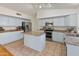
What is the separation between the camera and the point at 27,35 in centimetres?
457

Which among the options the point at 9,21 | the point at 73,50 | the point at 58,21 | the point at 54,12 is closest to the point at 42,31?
the point at 58,21

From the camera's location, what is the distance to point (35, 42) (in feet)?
13.3

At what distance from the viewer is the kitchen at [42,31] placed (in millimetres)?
3992

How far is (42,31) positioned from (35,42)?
247cm

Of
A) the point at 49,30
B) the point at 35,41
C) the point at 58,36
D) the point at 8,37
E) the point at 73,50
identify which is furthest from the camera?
the point at 49,30

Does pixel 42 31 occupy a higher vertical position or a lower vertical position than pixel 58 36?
higher

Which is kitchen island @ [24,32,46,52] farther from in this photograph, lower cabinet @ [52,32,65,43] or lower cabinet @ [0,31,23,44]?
lower cabinet @ [52,32,65,43]

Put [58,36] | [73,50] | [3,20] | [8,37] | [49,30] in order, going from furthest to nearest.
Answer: [49,30], [58,36], [3,20], [8,37], [73,50]

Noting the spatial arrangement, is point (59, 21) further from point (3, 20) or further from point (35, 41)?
point (3, 20)

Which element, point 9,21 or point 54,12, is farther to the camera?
point 54,12

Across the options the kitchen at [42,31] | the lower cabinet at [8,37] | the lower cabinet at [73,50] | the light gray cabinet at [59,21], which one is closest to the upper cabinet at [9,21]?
the kitchen at [42,31]

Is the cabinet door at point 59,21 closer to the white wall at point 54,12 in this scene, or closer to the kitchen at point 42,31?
the kitchen at point 42,31

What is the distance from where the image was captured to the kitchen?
399cm

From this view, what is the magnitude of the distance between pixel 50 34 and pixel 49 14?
151 cm
